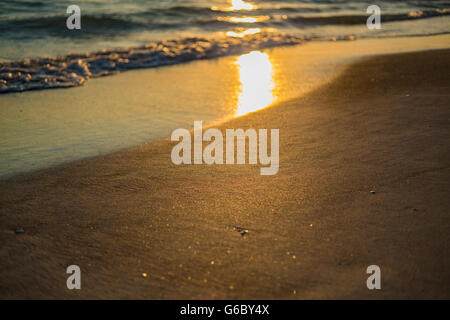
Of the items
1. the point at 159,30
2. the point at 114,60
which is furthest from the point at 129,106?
the point at 159,30

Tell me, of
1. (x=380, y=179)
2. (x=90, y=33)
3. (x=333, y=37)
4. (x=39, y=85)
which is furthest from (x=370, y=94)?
(x=90, y=33)

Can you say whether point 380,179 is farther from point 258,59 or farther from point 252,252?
point 258,59

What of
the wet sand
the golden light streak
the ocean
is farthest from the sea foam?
the wet sand

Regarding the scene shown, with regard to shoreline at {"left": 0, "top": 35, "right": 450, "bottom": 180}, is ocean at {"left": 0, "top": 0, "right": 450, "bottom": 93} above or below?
above

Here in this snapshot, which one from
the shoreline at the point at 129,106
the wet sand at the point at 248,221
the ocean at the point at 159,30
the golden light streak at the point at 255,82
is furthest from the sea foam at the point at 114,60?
the wet sand at the point at 248,221

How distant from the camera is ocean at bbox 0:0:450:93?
23.5 ft

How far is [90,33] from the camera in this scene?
9.99 m

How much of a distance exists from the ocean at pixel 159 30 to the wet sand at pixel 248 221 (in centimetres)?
374

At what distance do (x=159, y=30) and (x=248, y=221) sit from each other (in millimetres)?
9245

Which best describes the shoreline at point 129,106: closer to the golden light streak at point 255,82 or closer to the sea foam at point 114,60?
the golden light streak at point 255,82

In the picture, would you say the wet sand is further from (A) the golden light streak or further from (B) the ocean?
(B) the ocean

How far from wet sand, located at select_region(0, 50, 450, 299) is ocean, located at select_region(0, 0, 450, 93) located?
3.74 m

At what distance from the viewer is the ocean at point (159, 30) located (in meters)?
7.15
